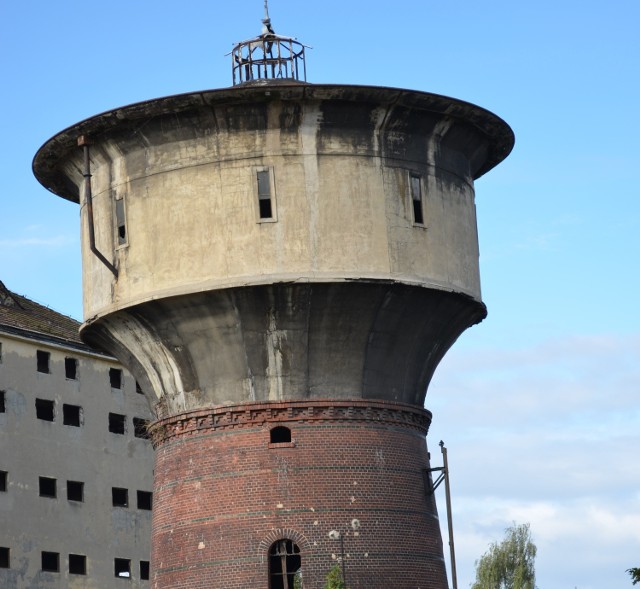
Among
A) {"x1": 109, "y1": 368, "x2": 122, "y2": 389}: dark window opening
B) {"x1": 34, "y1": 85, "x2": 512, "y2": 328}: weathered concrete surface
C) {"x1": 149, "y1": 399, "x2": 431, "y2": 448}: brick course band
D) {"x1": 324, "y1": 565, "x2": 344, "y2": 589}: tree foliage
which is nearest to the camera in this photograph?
{"x1": 324, "y1": 565, "x2": 344, "y2": 589}: tree foliage

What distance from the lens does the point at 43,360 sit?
149 feet

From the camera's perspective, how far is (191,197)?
23422 mm

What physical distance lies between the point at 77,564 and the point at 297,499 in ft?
77.2

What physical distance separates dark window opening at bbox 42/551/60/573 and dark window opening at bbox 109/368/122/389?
6103 mm

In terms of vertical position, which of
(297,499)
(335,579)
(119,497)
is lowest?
(335,579)

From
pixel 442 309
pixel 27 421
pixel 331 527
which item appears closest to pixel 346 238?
pixel 442 309

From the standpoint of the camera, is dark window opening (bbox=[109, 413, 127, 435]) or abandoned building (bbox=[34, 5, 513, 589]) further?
dark window opening (bbox=[109, 413, 127, 435])

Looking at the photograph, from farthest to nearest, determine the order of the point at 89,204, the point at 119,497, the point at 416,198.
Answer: the point at 119,497
the point at 89,204
the point at 416,198

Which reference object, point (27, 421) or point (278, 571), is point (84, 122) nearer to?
point (278, 571)

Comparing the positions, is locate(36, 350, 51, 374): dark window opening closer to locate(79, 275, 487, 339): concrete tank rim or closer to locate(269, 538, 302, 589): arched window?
locate(79, 275, 487, 339): concrete tank rim

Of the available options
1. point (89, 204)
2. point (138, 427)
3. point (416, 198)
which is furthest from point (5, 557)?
point (416, 198)

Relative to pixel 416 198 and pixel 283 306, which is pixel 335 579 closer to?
pixel 283 306

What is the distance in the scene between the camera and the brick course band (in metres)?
23.5

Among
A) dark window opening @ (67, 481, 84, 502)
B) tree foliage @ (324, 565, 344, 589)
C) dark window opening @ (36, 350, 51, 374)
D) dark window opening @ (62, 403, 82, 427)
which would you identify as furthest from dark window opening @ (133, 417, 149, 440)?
tree foliage @ (324, 565, 344, 589)
